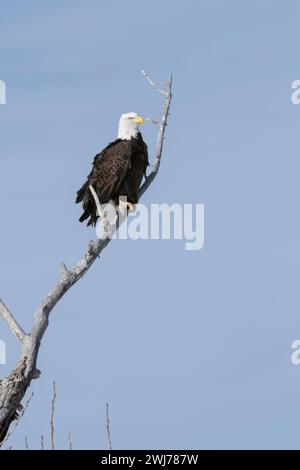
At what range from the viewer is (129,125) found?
65.1 feet

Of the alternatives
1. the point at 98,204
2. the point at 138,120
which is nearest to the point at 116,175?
the point at 98,204

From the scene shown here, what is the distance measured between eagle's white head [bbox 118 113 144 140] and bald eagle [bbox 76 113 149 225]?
128mm

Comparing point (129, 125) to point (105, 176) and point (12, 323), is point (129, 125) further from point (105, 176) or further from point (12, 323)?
point (12, 323)

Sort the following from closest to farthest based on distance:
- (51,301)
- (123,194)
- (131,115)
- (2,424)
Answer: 1. (2,424)
2. (51,301)
3. (123,194)
4. (131,115)

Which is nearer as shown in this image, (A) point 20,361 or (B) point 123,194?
(A) point 20,361

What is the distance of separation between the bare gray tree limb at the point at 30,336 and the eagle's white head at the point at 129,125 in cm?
399

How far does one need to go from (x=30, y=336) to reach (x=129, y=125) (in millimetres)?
6378

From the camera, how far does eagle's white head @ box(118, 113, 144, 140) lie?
778 inches

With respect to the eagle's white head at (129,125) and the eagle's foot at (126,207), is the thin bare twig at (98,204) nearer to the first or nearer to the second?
the eagle's foot at (126,207)

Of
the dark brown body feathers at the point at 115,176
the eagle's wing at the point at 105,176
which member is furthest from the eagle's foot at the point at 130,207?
the eagle's wing at the point at 105,176
